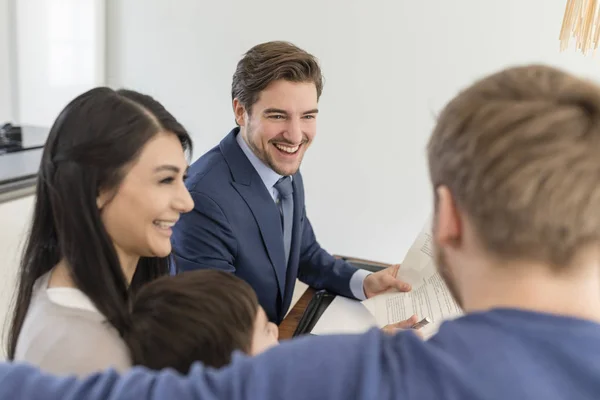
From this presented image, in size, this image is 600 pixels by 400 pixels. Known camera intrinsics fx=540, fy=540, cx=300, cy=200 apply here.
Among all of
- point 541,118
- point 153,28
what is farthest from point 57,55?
point 541,118

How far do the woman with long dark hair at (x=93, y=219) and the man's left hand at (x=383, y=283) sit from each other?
25.0 inches

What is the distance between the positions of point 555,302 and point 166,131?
Answer: 0.68 meters

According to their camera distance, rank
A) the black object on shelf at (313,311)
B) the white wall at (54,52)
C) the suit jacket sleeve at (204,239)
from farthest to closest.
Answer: the white wall at (54,52) < the suit jacket sleeve at (204,239) < the black object on shelf at (313,311)

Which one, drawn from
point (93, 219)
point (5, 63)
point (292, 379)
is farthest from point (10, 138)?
point (292, 379)

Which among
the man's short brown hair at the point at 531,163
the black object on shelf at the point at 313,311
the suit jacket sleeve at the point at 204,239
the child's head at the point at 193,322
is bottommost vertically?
the black object on shelf at the point at 313,311

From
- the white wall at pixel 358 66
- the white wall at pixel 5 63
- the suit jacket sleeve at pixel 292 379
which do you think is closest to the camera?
the suit jacket sleeve at pixel 292 379

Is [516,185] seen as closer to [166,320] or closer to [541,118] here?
[541,118]

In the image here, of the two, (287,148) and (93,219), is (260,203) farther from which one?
(93,219)

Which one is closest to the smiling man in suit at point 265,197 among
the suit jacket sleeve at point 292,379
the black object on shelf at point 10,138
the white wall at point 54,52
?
the suit jacket sleeve at point 292,379

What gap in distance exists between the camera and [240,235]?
1.39 m

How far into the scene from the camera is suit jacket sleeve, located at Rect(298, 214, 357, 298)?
4.78 ft

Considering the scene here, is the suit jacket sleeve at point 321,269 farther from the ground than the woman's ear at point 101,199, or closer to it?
closer to it

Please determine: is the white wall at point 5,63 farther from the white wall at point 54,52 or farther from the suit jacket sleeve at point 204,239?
the suit jacket sleeve at point 204,239

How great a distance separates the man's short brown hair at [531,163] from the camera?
0.46 meters
